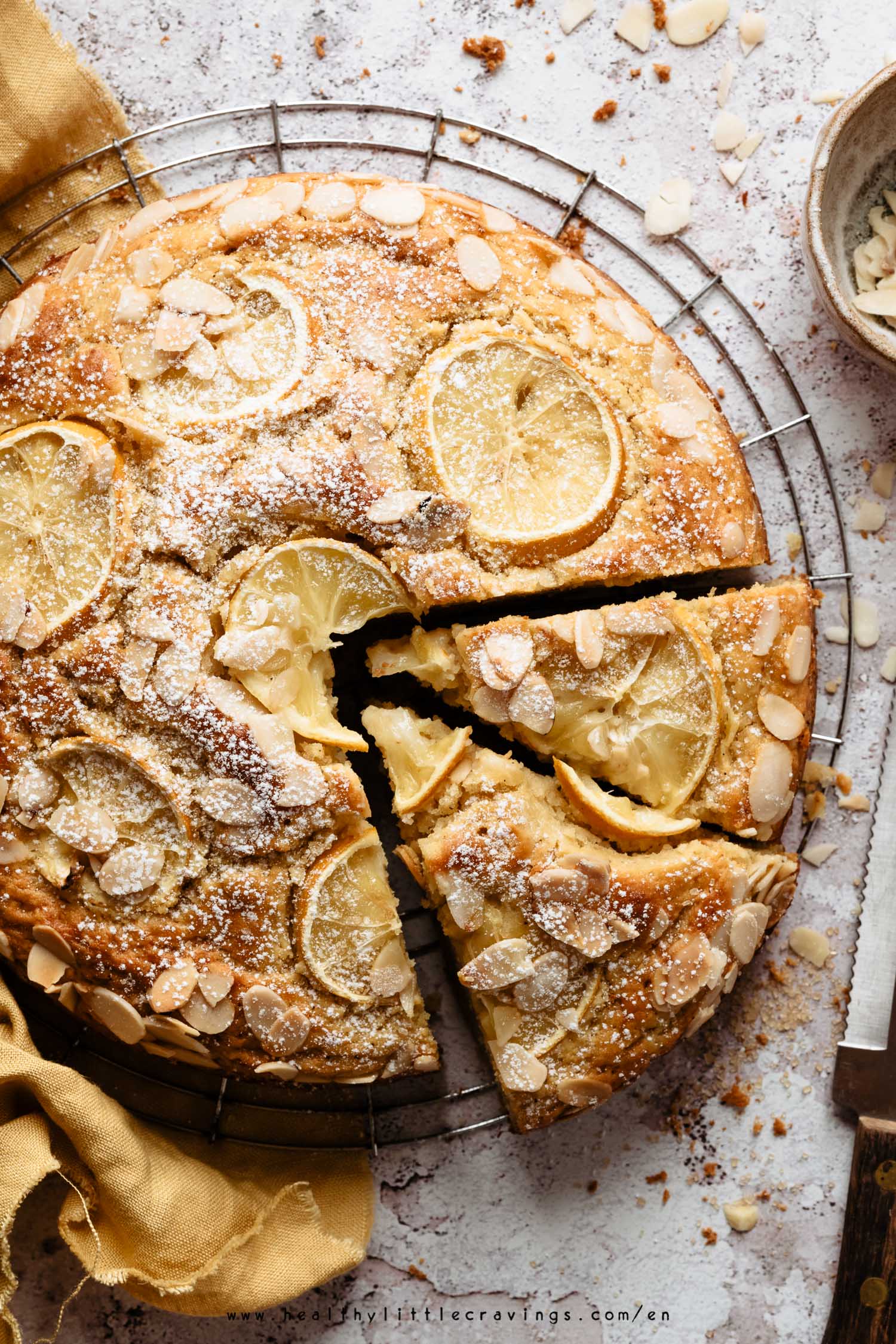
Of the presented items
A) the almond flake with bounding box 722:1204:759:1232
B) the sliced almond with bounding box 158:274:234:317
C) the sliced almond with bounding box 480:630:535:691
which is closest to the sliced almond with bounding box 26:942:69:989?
the sliced almond with bounding box 480:630:535:691

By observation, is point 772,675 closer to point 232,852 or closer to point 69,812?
point 232,852

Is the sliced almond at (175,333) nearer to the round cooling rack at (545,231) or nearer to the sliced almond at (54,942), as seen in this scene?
the round cooling rack at (545,231)

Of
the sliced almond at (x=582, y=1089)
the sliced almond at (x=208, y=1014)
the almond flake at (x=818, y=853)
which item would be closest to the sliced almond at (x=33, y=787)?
the sliced almond at (x=208, y=1014)

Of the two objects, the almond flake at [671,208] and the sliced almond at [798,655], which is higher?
the almond flake at [671,208]

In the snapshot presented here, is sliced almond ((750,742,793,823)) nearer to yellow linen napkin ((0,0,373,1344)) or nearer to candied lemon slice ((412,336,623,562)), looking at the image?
candied lemon slice ((412,336,623,562))

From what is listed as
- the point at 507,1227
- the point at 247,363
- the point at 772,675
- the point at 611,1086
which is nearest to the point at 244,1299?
the point at 507,1227

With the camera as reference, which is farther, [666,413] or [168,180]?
[168,180]
